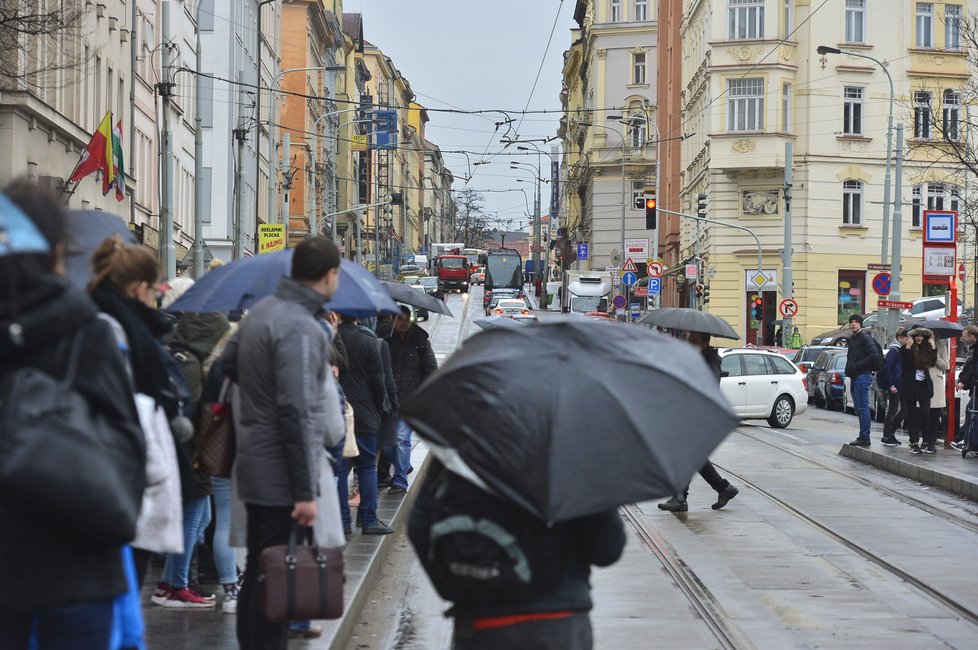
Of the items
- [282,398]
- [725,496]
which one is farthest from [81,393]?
[725,496]

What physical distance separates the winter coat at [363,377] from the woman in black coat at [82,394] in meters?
8.13

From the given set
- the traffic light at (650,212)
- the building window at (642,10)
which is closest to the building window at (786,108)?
the traffic light at (650,212)

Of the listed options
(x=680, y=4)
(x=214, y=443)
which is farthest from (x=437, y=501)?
(x=680, y=4)

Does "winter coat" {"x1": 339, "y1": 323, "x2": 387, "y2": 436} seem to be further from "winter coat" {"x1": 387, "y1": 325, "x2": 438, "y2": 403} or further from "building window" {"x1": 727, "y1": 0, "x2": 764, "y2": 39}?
"building window" {"x1": 727, "y1": 0, "x2": 764, "y2": 39}

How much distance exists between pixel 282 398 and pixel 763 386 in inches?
996

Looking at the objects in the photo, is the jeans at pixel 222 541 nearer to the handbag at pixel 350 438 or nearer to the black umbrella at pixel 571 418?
the handbag at pixel 350 438

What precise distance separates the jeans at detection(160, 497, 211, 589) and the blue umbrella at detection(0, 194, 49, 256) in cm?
493

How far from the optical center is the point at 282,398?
617 centimetres

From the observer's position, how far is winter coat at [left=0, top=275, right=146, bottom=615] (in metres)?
3.49

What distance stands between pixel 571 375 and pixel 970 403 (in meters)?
19.0

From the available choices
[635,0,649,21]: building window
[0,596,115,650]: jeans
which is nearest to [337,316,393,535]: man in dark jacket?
[0,596,115,650]: jeans

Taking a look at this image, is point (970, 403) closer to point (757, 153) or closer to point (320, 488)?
point (320, 488)

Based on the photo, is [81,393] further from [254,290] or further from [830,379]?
[830,379]

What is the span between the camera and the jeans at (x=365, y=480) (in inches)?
472
